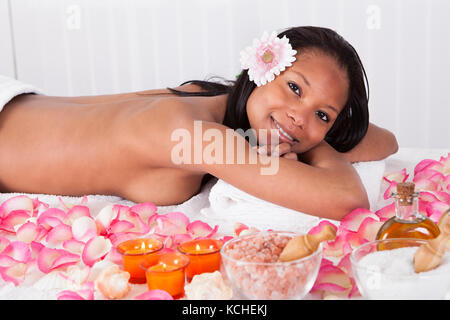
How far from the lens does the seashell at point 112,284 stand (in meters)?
0.82

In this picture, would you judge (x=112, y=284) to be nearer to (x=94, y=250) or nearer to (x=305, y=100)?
(x=94, y=250)

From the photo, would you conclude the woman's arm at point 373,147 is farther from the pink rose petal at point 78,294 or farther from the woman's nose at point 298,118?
the pink rose petal at point 78,294

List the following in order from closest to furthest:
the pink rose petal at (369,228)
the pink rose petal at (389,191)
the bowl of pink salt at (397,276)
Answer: the bowl of pink salt at (397,276), the pink rose petal at (369,228), the pink rose petal at (389,191)

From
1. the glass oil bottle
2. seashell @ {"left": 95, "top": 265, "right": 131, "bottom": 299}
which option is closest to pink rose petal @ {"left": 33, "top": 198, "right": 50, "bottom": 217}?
seashell @ {"left": 95, "top": 265, "right": 131, "bottom": 299}

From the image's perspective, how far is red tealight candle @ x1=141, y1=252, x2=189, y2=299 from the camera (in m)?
0.80

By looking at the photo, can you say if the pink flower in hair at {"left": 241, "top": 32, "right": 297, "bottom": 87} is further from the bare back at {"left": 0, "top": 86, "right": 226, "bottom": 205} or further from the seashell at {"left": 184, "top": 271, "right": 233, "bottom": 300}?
the seashell at {"left": 184, "top": 271, "right": 233, "bottom": 300}

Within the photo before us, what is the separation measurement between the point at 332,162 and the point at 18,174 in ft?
2.99

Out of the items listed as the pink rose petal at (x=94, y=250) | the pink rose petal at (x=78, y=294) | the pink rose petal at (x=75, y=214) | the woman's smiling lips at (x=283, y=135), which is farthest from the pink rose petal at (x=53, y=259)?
the woman's smiling lips at (x=283, y=135)

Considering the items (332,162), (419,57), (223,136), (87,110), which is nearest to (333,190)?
(332,162)

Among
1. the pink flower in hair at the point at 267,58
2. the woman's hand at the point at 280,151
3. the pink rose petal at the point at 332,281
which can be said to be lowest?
the pink rose petal at the point at 332,281

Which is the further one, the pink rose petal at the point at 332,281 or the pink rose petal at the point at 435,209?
the pink rose petal at the point at 435,209

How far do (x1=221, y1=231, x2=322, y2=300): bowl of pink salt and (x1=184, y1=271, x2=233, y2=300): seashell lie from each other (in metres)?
0.02

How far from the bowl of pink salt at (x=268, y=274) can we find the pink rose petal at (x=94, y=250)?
300mm
